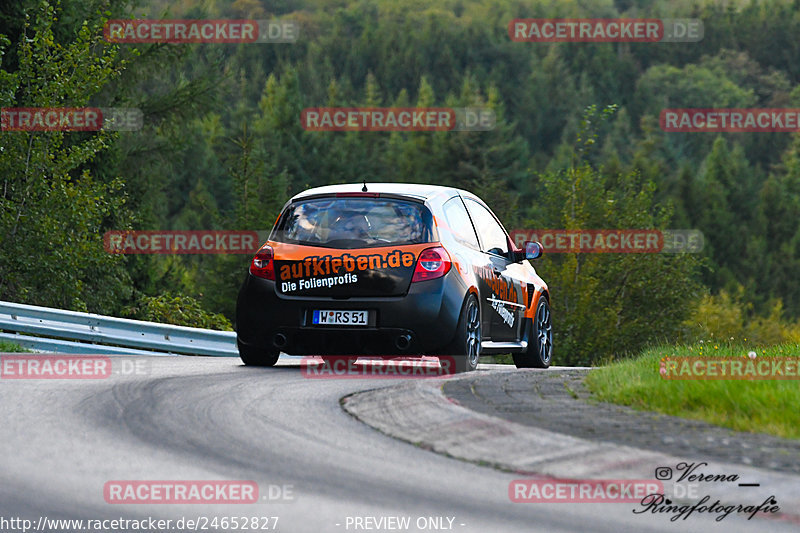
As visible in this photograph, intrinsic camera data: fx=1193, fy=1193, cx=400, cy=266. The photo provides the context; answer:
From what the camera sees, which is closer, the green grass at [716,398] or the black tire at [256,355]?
the green grass at [716,398]

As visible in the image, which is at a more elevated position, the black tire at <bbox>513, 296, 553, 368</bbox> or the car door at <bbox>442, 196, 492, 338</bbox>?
the car door at <bbox>442, 196, 492, 338</bbox>

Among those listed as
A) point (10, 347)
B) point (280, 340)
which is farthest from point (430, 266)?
point (10, 347)

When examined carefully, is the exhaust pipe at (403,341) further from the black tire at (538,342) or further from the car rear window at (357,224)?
the black tire at (538,342)

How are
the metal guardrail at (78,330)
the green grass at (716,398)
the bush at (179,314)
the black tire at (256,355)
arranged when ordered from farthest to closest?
the bush at (179,314), the metal guardrail at (78,330), the black tire at (256,355), the green grass at (716,398)

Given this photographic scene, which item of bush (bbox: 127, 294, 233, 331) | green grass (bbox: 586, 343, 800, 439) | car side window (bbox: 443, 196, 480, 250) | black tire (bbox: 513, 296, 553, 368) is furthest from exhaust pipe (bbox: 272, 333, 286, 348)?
bush (bbox: 127, 294, 233, 331)

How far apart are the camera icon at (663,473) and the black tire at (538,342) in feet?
23.9

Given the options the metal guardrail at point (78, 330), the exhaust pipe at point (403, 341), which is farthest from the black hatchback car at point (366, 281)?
the metal guardrail at point (78, 330)

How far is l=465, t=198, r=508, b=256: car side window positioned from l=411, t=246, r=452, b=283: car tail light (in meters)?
1.46

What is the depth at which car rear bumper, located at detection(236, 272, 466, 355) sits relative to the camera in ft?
33.6

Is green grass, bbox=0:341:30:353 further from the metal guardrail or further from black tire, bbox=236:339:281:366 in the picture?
black tire, bbox=236:339:281:366

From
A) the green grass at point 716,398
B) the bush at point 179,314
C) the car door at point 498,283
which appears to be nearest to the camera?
the green grass at point 716,398

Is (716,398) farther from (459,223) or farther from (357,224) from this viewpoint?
(459,223)

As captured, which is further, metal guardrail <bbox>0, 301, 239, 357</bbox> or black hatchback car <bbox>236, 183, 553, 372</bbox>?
metal guardrail <bbox>0, 301, 239, 357</bbox>

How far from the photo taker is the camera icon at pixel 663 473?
5.51 metres
